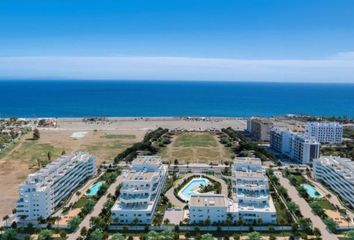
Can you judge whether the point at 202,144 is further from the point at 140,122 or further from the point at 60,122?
the point at 60,122

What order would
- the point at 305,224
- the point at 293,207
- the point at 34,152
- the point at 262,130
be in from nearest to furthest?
the point at 305,224, the point at 293,207, the point at 34,152, the point at 262,130

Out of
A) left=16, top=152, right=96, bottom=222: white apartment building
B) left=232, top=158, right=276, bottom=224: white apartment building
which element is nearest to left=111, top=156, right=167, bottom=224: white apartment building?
left=16, top=152, right=96, bottom=222: white apartment building

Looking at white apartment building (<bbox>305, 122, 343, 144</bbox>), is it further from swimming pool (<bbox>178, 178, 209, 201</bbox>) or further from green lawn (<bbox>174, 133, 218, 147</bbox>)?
swimming pool (<bbox>178, 178, 209, 201</bbox>)

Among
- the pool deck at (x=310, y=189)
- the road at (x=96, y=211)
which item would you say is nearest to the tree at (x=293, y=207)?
the pool deck at (x=310, y=189)

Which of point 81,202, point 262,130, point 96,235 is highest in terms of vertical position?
point 262,130

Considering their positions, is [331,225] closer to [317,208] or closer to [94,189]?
[317,208]

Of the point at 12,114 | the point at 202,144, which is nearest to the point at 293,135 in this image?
the point at 202,144

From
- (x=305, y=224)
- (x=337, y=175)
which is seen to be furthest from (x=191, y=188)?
(x=337, y=175)
